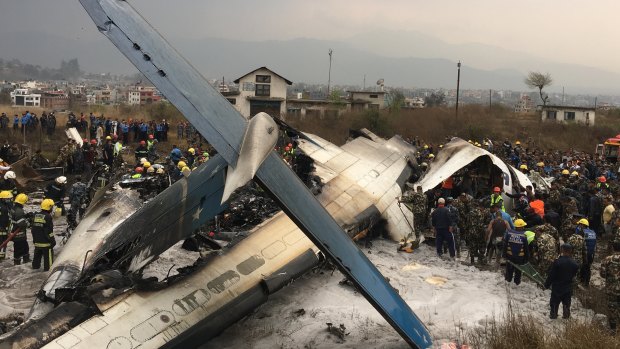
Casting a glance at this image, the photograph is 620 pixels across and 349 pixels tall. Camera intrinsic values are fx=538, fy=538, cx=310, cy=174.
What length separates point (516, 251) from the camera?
36.9ft

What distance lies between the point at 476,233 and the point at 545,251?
2.05 meters

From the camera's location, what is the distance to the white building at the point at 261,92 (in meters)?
43.6

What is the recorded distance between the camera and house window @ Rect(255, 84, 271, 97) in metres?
44.0

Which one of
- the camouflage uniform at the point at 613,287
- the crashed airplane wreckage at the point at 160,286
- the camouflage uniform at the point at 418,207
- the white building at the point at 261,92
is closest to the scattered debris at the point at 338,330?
the crashed airplane wreckage at the point at 160,286

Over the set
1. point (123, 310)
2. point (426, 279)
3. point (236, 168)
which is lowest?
point (426, 279)

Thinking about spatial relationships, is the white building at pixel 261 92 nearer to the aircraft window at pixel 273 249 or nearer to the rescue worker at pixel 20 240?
the rescue worker at pixel 20 240

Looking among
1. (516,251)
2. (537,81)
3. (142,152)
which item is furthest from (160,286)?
(537,81)

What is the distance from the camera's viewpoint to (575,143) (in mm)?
43562

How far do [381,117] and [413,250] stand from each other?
29270 mm

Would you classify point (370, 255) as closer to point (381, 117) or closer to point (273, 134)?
point (273, 134)

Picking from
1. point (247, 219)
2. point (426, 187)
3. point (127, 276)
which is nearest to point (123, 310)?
point (127, 276)

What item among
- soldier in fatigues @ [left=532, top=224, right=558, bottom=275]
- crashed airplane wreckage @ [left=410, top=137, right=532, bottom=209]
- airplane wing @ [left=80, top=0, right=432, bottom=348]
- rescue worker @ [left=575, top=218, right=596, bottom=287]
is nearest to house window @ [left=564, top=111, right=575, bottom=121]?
crashed airplane wreckage @ [left=410, top=137, right=532, bottom=209]

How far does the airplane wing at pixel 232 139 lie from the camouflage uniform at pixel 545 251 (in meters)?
4.73

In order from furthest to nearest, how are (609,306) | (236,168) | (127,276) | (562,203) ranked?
(562,203) < (609,306) < (127,276) < (236,168)
